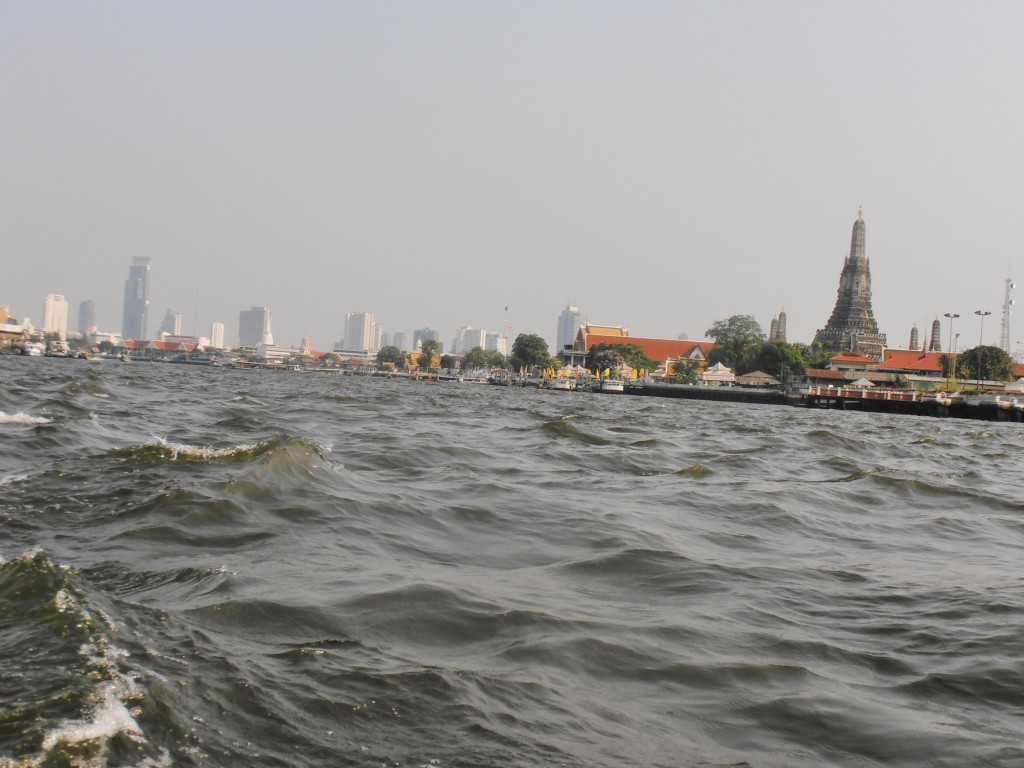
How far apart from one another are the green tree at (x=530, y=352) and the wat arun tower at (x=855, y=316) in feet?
115

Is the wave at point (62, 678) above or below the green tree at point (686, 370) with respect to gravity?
below

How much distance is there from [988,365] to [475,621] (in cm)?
8442

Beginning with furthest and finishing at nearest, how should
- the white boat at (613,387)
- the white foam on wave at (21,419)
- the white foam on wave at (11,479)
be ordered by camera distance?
the white boat at (613,387), the white foam on wave at (21,419), the white foam on wave at (11,479)

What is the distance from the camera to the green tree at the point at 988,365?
79500mm

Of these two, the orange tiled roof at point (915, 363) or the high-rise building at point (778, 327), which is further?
the high-rise building at point (778, 327)

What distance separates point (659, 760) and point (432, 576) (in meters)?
2.68

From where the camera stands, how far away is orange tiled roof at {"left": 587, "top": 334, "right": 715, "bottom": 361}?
133 meters

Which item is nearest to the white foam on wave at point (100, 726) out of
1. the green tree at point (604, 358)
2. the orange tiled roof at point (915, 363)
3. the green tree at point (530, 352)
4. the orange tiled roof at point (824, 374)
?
the orange tiled roof at point (915, 363)

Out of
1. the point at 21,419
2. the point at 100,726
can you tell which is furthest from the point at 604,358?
the point at 100,726

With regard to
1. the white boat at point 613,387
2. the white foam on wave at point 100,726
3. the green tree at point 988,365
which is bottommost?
the white boat at point 613,387

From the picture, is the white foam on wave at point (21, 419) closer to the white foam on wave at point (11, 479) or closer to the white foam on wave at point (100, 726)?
the white foam on wave at point (11, 479)

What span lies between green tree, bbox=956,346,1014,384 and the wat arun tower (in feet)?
128

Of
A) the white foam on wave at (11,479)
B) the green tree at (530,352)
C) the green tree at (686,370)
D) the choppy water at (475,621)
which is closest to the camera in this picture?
the choppy water at (475,621)

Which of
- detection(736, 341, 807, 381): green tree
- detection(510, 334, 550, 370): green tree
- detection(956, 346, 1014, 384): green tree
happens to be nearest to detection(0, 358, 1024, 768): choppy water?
detection(956, 346, 1014, 384): green tree
